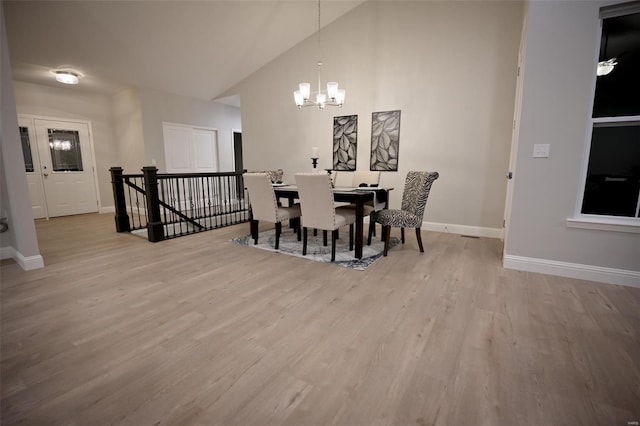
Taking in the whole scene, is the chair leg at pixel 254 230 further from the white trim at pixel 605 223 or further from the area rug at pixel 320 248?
the white trim at pixel 605 223

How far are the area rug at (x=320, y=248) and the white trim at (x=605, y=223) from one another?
1821 millimetres

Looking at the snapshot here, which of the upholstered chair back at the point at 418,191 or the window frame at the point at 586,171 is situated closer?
the window frame at the point at 586,171

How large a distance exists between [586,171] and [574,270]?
909 millimetres

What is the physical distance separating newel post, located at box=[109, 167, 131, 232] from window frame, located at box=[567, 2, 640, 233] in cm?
569

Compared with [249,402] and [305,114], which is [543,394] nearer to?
[249,402]

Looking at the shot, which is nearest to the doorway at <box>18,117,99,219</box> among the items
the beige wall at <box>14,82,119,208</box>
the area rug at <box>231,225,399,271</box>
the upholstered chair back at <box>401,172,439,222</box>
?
the beige wall at <box>14,82,119,208</box>

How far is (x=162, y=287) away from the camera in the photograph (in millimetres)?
2512

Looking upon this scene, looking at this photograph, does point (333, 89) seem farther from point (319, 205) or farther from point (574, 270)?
point (574, 270)

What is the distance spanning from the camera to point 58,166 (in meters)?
5.89

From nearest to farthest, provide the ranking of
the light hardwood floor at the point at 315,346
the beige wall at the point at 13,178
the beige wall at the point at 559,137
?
the light hardwood floor at the point at 315,346 → the beige wall at the point at 559,137 → the beige wall at the point at 13,178

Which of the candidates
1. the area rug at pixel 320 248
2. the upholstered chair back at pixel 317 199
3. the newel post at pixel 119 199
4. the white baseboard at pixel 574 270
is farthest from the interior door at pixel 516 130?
the newel post at pixel 119 199

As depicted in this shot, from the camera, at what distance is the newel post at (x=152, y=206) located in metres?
3.92

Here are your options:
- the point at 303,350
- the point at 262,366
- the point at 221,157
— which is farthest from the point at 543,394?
the point at 221,157

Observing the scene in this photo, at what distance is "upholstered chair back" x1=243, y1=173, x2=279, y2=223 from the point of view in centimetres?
342
